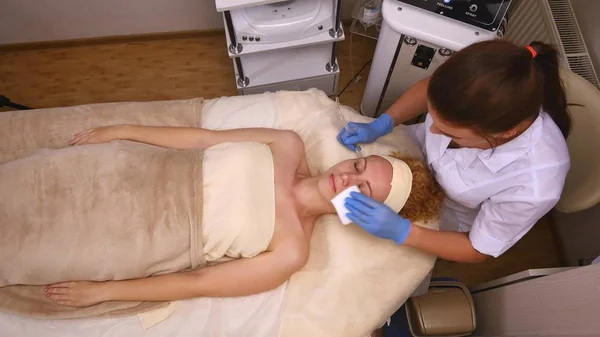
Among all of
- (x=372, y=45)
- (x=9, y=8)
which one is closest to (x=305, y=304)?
(x=372, y=45)

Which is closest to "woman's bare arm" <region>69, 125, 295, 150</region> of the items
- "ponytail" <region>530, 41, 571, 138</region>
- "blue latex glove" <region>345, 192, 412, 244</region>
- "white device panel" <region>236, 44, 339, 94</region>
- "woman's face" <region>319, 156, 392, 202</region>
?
"woman's face" <region>319, 156, 392, 202</region>

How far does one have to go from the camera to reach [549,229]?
206 cm

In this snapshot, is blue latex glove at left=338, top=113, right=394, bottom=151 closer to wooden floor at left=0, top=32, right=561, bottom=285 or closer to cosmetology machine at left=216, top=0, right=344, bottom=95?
cosmetology machine at left=216, top=0, right=344, bottom=95

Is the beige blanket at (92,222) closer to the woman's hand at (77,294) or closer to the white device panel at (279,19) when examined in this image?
the woman's hand at (77,294)

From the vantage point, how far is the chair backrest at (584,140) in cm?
136

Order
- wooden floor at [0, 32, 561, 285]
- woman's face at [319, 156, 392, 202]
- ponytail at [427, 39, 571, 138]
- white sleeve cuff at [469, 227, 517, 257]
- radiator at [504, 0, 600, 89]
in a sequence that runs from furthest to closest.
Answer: wooden floor at [0, 32, 561, 285] < radiator at [504, 0, 600, 89] < woman's face at [319, 156, 392, 202] < white sleeve cuff at [469, 227, 517, 257] < ponytail at [427, 39, 571, 138]

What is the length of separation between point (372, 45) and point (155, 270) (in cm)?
169

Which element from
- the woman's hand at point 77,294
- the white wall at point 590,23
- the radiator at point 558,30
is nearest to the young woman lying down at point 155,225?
the woman's hand at point 77,294

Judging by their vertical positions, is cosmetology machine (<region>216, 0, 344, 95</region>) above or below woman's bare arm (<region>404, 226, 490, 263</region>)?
above

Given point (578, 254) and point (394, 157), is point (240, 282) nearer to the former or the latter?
point (394, 157)

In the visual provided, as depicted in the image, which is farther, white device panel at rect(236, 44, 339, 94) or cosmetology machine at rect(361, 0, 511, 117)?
white device panel at rect(236, 44, 339, 94)

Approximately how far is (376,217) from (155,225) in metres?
0.64

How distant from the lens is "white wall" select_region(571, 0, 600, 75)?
67.5 inches

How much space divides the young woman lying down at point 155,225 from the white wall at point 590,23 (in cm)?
94
